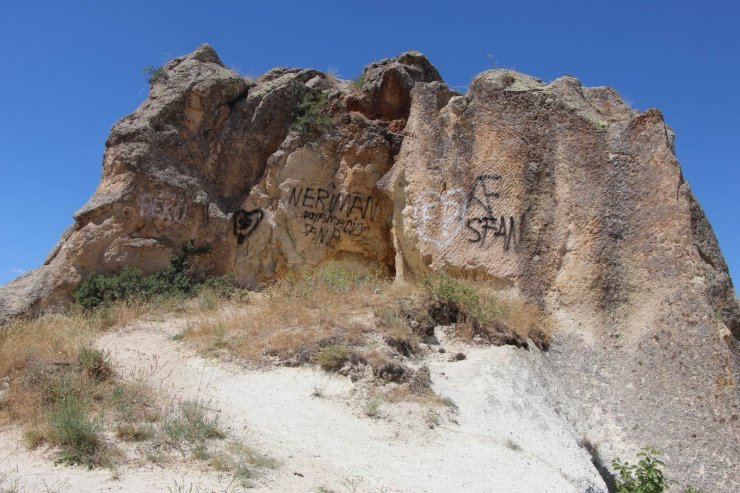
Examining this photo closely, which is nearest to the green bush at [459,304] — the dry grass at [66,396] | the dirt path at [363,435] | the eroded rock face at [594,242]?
the dirt path at [363,435]

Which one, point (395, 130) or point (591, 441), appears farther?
point (395, 130)

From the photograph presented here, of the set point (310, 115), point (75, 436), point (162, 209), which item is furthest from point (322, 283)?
point (75, 436)

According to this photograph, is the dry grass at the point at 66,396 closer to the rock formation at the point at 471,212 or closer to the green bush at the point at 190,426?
the green bush at the point at 190,426

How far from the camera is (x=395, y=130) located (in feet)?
40.5

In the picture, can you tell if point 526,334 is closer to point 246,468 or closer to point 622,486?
point 622,486

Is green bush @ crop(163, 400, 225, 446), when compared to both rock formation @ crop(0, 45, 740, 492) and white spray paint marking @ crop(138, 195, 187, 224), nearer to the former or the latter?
rock formation @ crop(0, 45, 740, 492)

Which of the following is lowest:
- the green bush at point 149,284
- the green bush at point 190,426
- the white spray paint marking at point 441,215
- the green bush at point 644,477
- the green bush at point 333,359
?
the green bush at point 190,426

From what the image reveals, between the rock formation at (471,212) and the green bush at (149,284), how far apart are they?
0.77ft

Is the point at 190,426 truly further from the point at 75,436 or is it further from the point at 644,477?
the point at 644,477

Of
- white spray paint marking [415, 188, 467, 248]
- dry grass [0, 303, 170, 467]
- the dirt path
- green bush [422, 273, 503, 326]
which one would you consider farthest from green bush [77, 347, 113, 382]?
white spray paint marking [415, 188, 467, 248]

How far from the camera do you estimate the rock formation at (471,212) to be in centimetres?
764

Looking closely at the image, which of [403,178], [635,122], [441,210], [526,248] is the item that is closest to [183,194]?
[403,178]

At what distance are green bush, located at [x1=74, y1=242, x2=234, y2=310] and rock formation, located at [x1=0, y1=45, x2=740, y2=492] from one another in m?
0.24

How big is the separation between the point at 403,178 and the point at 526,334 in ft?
11.9
